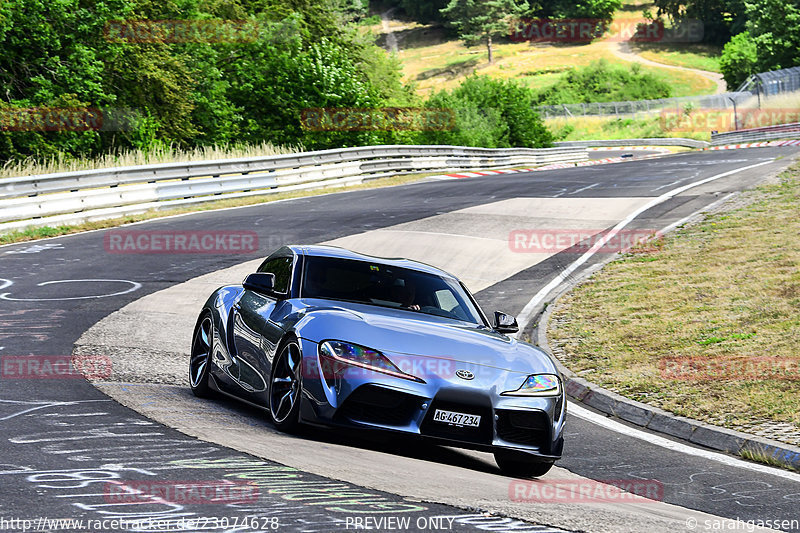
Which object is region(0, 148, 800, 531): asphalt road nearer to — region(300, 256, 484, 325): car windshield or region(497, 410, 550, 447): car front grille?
region(497, 410, 550, 447): car front grille

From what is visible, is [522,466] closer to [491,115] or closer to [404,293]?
[404,293]

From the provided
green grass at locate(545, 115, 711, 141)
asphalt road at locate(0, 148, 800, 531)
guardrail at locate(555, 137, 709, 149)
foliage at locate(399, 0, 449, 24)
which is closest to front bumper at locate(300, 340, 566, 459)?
asphalt road at locate(0, 148, 800, 531)

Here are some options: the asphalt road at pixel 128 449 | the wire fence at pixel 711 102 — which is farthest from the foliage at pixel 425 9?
the asphalt road at pixel 128 449

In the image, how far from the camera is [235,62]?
4438 centimetres

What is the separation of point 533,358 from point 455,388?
3.16ft

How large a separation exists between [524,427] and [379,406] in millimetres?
1084

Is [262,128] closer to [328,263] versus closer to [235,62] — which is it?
[235,62]

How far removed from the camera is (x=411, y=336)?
23.5 ft

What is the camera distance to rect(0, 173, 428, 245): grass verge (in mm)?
Answer: 20828

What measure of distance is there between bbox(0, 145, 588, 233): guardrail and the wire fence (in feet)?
122

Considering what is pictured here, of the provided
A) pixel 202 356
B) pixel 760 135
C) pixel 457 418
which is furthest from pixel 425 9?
pixel 457 418

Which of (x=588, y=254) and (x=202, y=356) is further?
(x=588, y=254)

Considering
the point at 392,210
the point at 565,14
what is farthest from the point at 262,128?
the point at 565,14

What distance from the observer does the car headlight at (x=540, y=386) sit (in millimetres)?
7141
